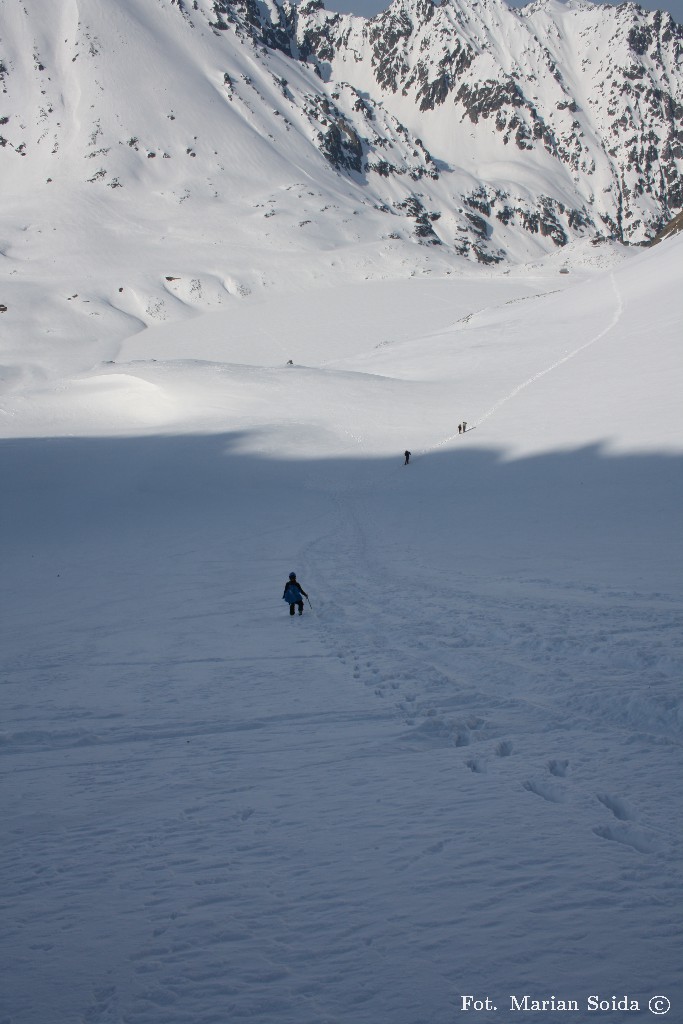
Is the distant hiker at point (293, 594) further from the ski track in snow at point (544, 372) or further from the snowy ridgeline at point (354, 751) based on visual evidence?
the ski track in snow at point (544, 372)

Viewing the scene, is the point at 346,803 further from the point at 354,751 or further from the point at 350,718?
the point at 350,718

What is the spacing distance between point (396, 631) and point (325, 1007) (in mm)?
7648

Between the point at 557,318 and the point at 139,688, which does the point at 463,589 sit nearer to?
the point at 139,688

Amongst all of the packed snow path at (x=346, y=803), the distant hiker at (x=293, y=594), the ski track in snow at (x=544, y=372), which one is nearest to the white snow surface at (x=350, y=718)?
the packed snow path at (x=346, y=803)

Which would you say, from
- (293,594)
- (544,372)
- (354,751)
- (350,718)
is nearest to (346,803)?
(354,751)

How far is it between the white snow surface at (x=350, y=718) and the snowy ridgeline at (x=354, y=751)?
3 centimetres

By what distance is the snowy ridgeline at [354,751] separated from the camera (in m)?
4.36

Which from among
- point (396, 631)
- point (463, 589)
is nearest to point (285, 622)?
point (396, 631)

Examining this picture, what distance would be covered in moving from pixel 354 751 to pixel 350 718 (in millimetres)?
917

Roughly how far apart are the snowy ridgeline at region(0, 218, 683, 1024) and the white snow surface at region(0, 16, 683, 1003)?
28 mm

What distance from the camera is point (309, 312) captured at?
9594 cm

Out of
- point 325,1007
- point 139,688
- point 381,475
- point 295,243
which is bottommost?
point 325,1007

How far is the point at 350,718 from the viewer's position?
8117mm

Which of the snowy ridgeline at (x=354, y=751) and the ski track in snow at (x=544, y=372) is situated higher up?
the ski track in snow at (x=544, y=372)
